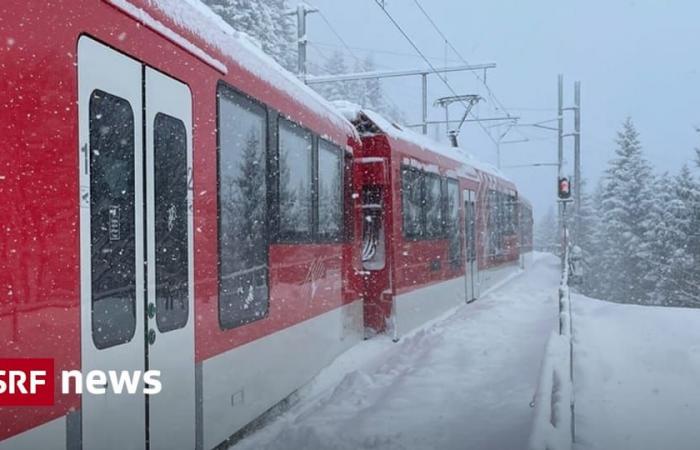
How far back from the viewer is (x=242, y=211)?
5.58 metres

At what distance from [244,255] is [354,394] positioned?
2470 millimetres

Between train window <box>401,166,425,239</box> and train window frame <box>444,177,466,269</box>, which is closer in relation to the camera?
train window <box>401,166,425,239</box>

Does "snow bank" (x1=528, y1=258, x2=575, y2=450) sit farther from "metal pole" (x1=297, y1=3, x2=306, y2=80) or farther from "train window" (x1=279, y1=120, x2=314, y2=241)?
"metal pole" (x1=297, y1=3, x2=306, y2=80)

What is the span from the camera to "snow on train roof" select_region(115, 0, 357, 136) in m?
4.46

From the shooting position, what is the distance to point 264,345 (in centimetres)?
596

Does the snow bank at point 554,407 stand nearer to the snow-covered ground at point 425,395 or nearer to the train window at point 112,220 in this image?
the snow-covered ground at point 425,395

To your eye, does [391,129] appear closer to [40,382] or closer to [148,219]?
[148,219]

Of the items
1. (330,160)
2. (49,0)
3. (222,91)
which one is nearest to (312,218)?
(330,160)

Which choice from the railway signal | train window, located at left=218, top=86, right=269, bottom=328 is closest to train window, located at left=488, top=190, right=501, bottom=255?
the railway signal

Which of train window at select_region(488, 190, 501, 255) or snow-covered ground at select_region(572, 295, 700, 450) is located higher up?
train window at select_region(488, 190, 501, 255)

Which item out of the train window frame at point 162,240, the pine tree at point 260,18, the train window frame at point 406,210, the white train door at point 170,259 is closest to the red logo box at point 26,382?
the white train door at point 170,259

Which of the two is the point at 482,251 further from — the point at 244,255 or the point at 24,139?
the point at 24,139

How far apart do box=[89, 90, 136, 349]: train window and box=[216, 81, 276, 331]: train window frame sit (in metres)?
1.17

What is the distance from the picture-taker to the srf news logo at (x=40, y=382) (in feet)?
9.86
